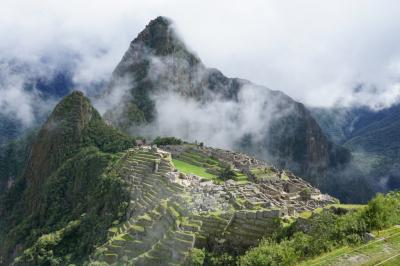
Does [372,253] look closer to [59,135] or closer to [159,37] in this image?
[59,135]

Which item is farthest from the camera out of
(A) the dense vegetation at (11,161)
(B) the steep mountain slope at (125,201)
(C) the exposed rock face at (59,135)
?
(A) the dense vegetation at (11,161)

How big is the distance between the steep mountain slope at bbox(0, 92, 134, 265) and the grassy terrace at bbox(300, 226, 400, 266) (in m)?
35.1

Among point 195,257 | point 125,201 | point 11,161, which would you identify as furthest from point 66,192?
point 11,161

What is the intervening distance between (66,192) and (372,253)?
75.8 metres

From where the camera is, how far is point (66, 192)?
88938mm

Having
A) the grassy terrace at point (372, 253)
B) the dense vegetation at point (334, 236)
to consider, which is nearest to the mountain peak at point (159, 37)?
the dense vegetation at point (334, 236)

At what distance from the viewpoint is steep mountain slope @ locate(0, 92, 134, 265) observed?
59688 mm

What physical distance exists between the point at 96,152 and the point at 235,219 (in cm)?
6290

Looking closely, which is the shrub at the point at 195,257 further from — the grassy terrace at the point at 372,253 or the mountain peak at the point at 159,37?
the mountain peak at the point at 159,37

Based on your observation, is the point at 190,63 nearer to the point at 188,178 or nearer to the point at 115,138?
the point at 115,138

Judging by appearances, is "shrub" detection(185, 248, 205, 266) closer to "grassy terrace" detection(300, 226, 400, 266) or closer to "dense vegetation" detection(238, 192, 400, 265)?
"dense vegetation" detection(238, 192, 400, 265)

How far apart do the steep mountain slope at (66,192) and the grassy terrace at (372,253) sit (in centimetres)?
3506

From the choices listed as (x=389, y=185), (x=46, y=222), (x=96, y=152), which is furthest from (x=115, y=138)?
(x=389, y=185)

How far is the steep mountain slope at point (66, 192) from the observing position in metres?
59.7
